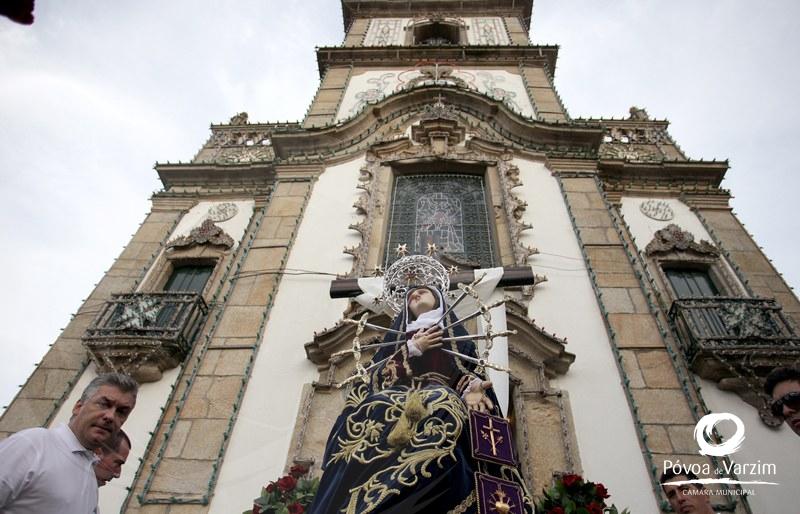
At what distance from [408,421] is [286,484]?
1.93 m

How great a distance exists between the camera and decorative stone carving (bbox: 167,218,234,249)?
360 inches

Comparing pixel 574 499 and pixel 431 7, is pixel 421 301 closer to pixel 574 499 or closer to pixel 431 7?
pixel 574 499

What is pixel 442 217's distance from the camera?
28.8ft

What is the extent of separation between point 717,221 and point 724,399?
14.8ft

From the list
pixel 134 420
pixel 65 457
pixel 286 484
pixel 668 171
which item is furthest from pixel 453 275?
pixel 668 171

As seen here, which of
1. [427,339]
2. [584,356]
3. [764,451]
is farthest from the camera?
[584,356]

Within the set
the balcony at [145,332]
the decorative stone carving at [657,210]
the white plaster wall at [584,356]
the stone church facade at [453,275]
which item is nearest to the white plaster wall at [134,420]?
the stone church facade at [453,275]

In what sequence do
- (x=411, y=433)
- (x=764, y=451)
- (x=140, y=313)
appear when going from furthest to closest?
(x=140, y=313) → (x=764, y=451) → (x=411, y=433)

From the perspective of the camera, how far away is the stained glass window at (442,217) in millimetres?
8070

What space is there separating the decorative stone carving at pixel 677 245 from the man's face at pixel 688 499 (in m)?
5.54

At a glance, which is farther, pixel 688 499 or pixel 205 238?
pixel 205 238

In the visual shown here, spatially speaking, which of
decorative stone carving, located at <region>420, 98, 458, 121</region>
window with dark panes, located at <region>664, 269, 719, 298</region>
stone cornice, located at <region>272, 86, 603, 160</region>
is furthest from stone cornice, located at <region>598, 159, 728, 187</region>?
decorative stone carving, located at <region>420, 98, 458, 121</region>

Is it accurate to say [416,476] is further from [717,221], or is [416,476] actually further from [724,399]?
[717,221]

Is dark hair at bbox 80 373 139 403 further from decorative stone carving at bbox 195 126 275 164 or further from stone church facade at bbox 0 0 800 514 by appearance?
decorative stone carving at bbox 195 126 275 164
